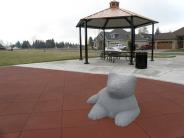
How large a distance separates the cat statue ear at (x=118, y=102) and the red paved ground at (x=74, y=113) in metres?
0.16

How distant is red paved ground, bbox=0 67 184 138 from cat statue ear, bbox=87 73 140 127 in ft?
0.54

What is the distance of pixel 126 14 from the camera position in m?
15.1

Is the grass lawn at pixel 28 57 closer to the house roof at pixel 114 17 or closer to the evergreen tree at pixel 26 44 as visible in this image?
the house roof at pixel 114 17

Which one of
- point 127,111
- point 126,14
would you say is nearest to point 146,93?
point 127,111

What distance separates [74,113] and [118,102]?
41.5 inches

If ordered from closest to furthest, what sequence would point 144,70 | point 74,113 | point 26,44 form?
1. point 74,113
2. point 144,70
3. point 26,44

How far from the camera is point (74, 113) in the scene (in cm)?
578

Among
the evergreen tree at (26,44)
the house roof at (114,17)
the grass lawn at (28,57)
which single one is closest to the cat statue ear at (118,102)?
the house roof at (114,17)

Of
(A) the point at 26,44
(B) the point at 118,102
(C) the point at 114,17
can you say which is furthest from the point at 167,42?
(A) the point at 26,44

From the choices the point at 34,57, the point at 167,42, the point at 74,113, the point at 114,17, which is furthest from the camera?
the point at 167,42

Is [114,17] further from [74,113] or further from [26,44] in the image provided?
[26,44]

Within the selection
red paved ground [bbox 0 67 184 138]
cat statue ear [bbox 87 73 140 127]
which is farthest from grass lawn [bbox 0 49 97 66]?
cat statue ear [bbox 87 73 140 127]

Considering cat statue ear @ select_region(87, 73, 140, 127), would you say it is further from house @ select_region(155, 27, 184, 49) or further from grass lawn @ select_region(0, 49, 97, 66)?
house @ select_region(155, 27, 184, 49)

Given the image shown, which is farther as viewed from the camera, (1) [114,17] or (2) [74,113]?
(1) [114,17]
